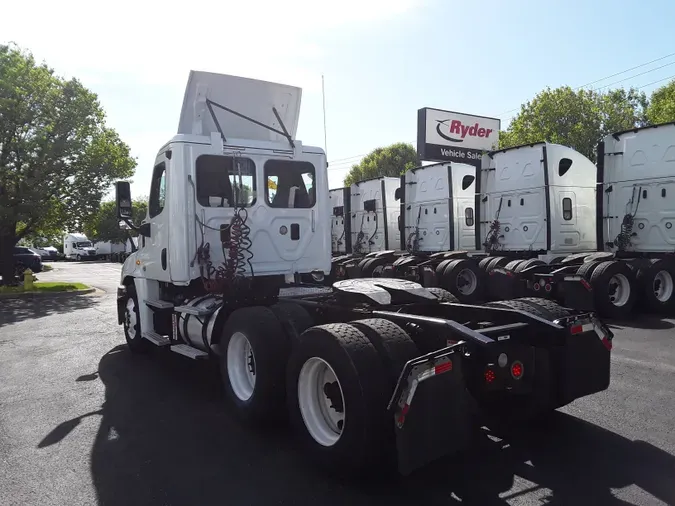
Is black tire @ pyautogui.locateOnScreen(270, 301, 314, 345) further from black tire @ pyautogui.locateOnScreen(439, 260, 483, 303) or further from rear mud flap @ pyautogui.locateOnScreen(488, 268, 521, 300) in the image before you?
Result: black tire @ pyautogui.locateOnScreen(439, 260, 483, 303)

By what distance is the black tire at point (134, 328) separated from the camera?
7.70 meters

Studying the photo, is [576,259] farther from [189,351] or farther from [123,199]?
[123,199]

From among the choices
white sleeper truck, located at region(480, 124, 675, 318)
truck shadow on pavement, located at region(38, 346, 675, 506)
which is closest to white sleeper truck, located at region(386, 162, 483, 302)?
white sleeper truck, located at region(480, 124, 675, 318)

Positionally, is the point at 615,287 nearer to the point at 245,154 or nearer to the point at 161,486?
the point at 245,154

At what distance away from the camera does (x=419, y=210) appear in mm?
15422

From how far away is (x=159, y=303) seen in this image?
6.95 meters

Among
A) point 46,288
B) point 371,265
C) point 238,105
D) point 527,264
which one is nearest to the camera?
point 238,105

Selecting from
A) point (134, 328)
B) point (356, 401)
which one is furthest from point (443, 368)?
point (134, 328)

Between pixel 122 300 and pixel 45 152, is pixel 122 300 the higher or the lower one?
the lower one

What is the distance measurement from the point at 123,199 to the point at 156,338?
5.98 feet

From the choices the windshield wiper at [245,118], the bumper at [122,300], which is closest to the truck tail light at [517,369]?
the windshield wiper at [245,118]

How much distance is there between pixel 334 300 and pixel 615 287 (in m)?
7.51

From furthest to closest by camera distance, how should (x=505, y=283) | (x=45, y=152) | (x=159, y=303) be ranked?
(x=45, y=152) → (x=505, y=283) → (x=159, y=303)

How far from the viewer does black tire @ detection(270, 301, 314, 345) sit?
4.70 m
